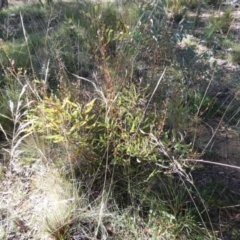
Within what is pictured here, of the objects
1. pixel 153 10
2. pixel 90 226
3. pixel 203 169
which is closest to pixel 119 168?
pixel 90 226

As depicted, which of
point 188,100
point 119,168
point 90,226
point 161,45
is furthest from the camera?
point 188,100

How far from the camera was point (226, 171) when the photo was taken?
2248 mm

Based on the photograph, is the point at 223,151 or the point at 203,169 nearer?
the point at 203,169

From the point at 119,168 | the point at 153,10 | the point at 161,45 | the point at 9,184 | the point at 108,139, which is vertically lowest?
the point at 9,184

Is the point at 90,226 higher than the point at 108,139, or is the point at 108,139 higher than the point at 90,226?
the point at 108,139

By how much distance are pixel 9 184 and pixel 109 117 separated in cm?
79

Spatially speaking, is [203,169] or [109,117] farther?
[203,169]

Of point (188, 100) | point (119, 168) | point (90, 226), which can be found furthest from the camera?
point (188, 100)

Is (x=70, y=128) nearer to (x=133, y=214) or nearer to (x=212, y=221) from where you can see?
(x=133, y=214)

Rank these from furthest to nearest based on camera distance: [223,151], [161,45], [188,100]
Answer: [188,100], [161,45], [223,151]

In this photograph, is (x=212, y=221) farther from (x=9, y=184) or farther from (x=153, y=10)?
(x=153, y=10)

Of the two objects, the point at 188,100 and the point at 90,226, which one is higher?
the point at 188,100

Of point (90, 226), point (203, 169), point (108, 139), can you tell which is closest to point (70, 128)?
point (108, 139)

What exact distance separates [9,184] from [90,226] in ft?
2.06
